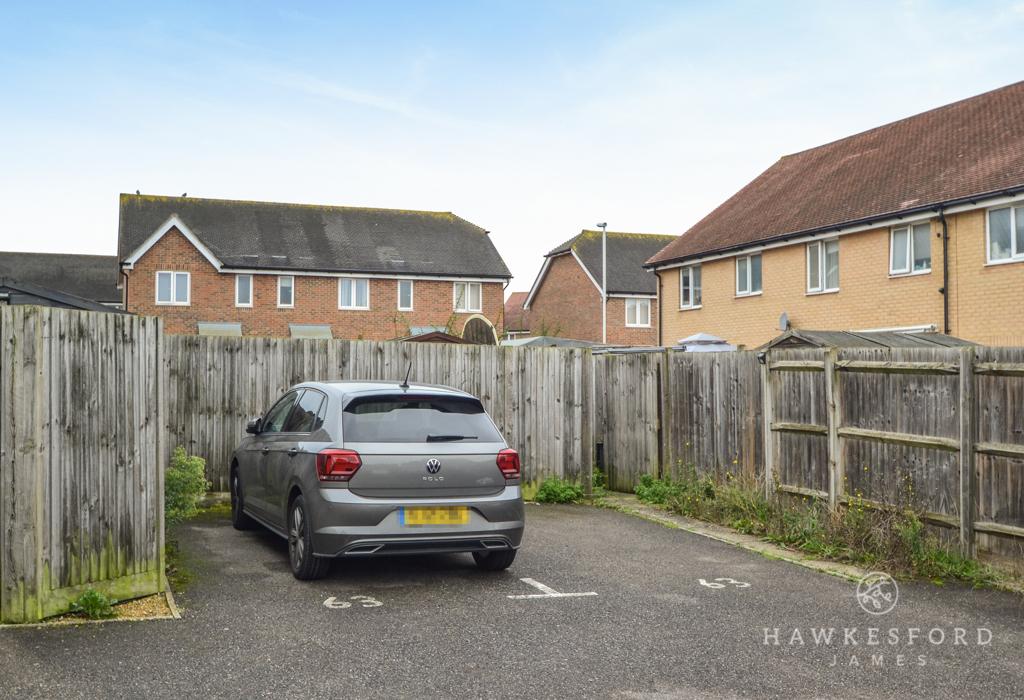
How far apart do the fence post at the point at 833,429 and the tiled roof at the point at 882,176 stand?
40.3ft

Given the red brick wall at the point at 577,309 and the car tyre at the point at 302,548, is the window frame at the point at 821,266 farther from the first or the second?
the car tyre at the point at 302,548

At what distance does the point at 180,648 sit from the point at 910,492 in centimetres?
628

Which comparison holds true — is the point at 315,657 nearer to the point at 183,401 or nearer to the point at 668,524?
the point at 668,524

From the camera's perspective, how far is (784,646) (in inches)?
233

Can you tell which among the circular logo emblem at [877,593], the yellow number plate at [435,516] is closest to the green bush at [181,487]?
the yellow number plate at [435,516]

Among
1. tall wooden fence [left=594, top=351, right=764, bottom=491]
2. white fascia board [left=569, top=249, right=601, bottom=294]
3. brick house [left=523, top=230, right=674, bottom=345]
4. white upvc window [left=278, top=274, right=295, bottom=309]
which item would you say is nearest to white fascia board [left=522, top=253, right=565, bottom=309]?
brick house [left=523, top=230, right=674, bottom=345]

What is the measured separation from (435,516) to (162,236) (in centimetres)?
3473

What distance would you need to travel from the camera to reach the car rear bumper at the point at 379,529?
7.16 metres

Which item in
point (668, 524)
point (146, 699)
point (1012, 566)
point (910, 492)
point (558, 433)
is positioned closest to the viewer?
point (146, 699)

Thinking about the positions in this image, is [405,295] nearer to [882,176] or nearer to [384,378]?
[882,176]

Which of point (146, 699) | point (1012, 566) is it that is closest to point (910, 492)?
point (1012, 566)

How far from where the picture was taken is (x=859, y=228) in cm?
2330

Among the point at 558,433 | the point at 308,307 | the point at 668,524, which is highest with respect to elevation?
the point at 308,307

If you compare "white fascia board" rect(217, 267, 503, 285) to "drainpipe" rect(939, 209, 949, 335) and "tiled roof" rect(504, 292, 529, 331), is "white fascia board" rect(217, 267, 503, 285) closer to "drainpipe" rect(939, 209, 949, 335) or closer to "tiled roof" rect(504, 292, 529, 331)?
"tiled roof" rect(504, 292, 529, 331)
